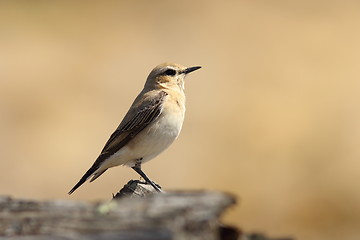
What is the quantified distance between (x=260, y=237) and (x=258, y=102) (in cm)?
2300

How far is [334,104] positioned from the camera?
87.1ft

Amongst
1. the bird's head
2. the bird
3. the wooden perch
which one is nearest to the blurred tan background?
the bird's head

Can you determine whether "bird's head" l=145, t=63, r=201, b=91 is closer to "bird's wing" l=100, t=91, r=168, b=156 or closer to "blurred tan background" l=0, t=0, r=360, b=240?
"bird's wing" l=100, t=91, r=168, b=156

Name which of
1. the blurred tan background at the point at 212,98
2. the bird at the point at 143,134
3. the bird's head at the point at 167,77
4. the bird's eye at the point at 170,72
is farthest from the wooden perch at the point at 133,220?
the blurred tan background at the point at 212,98

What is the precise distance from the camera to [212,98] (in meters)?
27.3

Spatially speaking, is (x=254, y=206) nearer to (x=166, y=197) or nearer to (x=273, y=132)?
(x=273, y=132)

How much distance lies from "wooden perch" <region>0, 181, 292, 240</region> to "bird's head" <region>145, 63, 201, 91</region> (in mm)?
7327

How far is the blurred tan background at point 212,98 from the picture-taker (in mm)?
23297

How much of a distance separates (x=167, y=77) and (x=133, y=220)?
25.1ft

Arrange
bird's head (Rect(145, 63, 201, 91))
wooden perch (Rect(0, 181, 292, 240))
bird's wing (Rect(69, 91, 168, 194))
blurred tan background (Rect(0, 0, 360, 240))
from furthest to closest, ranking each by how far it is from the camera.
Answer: blurred tan background (Rect(0, 0, 360, 240))
bird's head (Rect(145, 63, 201, 91))
bird's wing (Rect(69, 91, 168, 194))
wooden perch (Rect(0, 181, 292, 240))

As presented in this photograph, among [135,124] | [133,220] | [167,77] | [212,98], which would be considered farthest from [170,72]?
[212,98]

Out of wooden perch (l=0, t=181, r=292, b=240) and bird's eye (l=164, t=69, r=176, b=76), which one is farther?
bird's eye (l=164, t=69, r=176, b=76)

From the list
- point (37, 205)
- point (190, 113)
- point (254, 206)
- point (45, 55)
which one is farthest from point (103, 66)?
point (37, 205)

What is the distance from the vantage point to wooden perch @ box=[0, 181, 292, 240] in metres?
3.72
